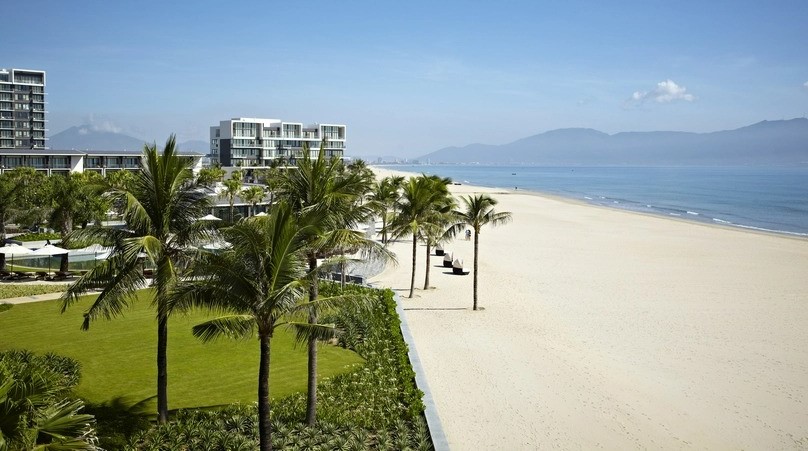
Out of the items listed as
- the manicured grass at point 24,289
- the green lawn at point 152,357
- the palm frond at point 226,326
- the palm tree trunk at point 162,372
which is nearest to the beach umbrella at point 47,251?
the manicured grass at point 24,289

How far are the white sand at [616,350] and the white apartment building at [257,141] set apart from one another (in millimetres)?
67382

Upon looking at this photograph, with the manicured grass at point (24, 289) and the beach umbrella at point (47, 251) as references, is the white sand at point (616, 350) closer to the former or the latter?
the manicured grass at point (24, 289)

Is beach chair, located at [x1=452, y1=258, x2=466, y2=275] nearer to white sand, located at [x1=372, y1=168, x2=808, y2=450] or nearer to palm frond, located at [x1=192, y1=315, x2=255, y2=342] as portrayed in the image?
white sand, located at [x1=372, y1=168, x2=808, y2=450]

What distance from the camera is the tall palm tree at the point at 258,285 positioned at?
10.0 meters

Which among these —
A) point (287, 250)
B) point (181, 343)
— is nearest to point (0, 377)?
point (287, 250)

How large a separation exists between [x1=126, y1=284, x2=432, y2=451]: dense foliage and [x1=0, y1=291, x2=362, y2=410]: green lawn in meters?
1.05

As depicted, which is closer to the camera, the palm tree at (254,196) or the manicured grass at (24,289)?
the manicured grass at (24,289)

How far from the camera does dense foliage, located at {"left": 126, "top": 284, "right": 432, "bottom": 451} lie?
510 inches

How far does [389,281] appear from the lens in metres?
32.8

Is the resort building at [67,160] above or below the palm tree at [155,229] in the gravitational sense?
above

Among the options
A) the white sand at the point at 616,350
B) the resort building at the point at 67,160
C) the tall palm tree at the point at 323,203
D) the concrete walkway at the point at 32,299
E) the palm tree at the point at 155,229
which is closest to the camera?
the palm tree at the point at 155,229

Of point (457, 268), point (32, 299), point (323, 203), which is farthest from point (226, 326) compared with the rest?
point (457, 268)

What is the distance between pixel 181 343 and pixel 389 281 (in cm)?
1447

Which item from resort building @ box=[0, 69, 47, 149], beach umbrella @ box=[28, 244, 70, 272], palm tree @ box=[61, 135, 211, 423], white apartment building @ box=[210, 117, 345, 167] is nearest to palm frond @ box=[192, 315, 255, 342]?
palm tree @ box=[61, 135, 211, 423]
